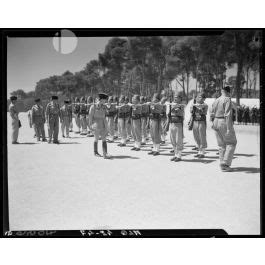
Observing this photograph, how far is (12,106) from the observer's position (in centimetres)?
732

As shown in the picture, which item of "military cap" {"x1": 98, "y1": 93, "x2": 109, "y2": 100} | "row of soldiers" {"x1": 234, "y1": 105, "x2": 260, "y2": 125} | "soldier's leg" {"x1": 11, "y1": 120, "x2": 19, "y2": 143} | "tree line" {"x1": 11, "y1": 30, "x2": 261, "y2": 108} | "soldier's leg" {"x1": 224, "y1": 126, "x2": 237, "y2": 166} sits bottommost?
"soldier's leg" {"x1": 224, "y1": 126, "x2": 237, "y2": 166}

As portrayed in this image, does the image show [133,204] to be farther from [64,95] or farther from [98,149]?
[64,95]

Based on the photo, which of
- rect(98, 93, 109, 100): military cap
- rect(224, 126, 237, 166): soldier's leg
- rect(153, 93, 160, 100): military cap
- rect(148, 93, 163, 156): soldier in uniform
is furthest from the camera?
rect(148, 93, 163, 156): soldier in uniform

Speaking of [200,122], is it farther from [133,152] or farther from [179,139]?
[133,152]

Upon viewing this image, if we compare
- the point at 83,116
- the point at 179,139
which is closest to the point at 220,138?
the point at 179,139

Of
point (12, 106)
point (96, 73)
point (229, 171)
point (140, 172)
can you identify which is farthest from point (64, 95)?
point (229, 171)

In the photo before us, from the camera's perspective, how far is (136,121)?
11672 millimetres

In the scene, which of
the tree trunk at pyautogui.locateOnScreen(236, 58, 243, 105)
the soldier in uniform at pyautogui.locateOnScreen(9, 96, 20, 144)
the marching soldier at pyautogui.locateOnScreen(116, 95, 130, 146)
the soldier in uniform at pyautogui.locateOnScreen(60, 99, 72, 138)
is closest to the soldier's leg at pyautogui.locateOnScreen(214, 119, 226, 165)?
the tree trunk at pyautogui.locateOnScreen(236, 58, 243, 105)

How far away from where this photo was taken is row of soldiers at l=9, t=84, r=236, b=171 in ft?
27.0

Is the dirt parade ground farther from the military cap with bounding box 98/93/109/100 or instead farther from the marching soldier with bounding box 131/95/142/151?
the marching soldier with bounding box 131/95/142/151

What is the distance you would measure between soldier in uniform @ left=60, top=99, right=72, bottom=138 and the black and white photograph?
113mm

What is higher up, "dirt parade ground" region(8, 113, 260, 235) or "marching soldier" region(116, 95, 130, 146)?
"marching soldier" region(116, 95, 130, 146)

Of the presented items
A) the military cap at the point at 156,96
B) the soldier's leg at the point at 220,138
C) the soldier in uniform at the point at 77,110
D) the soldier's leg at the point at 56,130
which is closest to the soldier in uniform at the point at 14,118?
the soldier's leg at the point at 56,130

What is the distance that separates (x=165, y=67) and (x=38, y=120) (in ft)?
9.24
